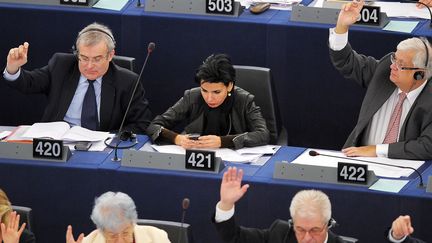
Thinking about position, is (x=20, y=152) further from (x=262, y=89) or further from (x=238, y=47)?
(x=238, y=47)

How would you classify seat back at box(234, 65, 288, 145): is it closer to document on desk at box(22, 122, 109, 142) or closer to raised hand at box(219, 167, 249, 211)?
document on desk at box(22, 122, 109, 142)

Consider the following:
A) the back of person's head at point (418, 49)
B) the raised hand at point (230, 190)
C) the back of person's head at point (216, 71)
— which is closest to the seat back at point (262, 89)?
the back of person's head at point (216, 71)

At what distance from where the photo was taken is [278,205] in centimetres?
709

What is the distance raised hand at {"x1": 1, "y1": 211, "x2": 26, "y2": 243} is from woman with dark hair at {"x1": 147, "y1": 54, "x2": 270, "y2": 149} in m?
1.23

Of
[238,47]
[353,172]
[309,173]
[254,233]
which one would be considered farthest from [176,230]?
[238,47]

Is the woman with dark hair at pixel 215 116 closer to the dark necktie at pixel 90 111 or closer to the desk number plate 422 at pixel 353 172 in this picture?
the dark necktie at pixel 90 111

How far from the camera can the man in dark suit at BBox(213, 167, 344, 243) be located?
6.40m

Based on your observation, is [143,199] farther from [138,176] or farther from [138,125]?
[138,125]

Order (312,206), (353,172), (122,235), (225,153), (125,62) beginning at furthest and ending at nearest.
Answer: (125,62)
(225,153)
(353,172)
(122,235)
(312,206)

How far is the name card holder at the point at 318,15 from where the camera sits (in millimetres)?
8336

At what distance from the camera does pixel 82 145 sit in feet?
24.8

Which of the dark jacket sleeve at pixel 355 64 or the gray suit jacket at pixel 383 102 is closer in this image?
the gray suit jacket at pixel 383 102

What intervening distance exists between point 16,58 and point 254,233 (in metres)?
1.95

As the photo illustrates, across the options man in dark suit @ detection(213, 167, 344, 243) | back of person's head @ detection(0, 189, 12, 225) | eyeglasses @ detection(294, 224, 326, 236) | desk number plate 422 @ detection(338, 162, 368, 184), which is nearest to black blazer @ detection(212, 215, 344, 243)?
man in dark suit @ detection(213, 167, 344, 243)
